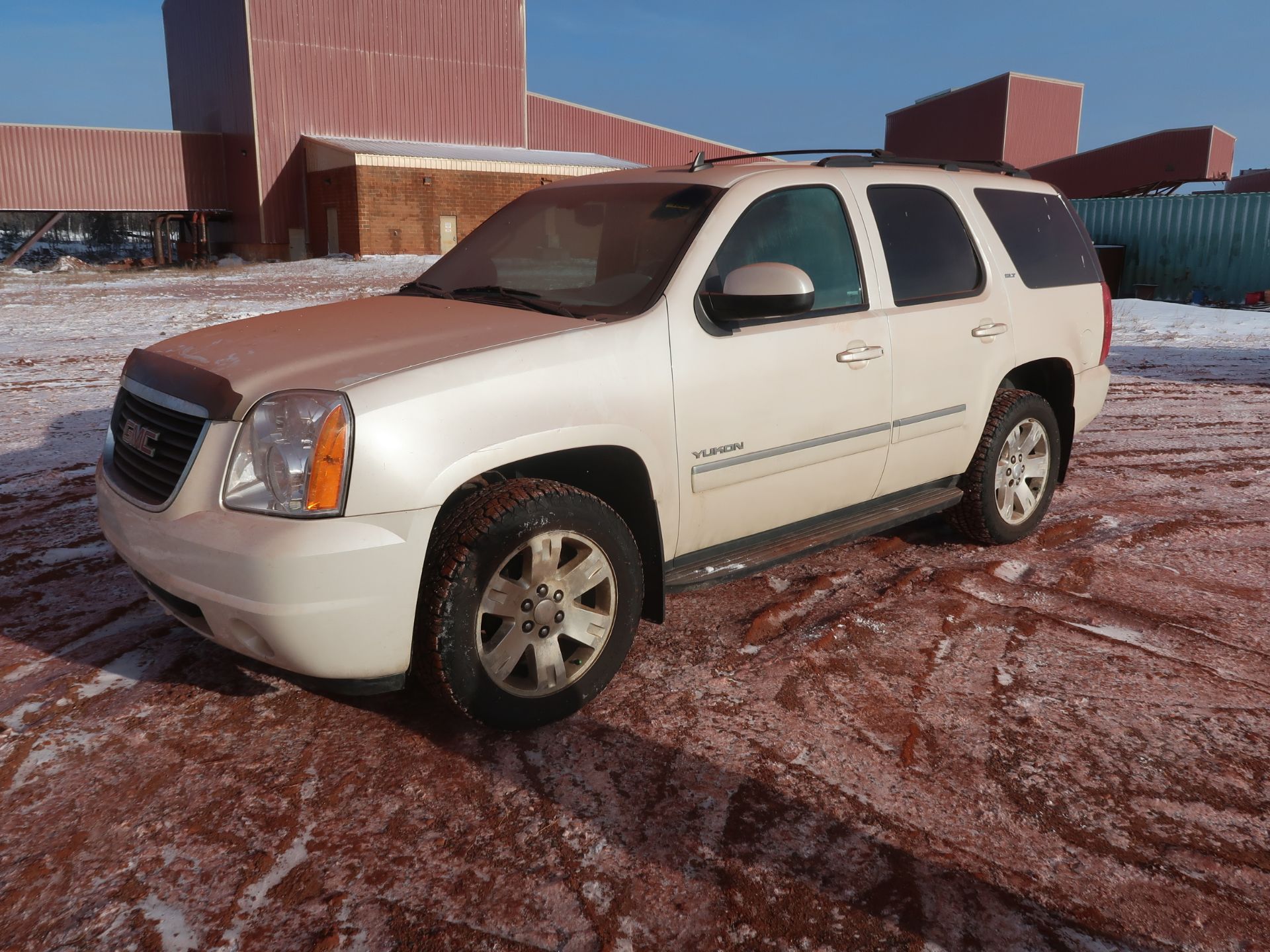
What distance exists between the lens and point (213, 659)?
3746 millimetres

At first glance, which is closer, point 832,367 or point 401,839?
point 401,839

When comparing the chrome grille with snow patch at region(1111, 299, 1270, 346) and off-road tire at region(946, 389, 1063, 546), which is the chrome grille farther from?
snow patch at region(1111, 299, 1270, 346)

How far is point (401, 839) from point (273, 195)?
107ft

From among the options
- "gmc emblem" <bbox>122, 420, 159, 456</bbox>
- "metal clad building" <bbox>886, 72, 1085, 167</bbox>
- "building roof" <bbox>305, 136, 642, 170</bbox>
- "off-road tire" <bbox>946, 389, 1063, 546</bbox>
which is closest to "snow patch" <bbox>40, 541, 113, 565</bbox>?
"gmc emblem" <bbox>122, 420, 159, 456</bbox>

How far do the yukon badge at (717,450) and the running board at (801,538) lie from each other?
1.30ft

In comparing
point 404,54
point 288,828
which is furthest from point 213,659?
point 404,54

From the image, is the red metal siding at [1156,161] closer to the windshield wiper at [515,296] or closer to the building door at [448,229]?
the building door at [448,229]

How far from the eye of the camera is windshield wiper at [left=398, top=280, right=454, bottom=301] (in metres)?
4.18

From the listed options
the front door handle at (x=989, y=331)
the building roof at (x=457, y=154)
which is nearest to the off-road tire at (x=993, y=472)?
the front door handle at (x=989, y=331)

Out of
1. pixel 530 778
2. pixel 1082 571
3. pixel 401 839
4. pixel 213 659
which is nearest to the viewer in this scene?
pixel 401 839

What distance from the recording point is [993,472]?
4863 millimetres

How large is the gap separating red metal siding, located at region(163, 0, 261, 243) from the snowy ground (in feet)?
99.2

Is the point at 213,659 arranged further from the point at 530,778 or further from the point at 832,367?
the point at 832,367

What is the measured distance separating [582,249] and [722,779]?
226 centimetres
